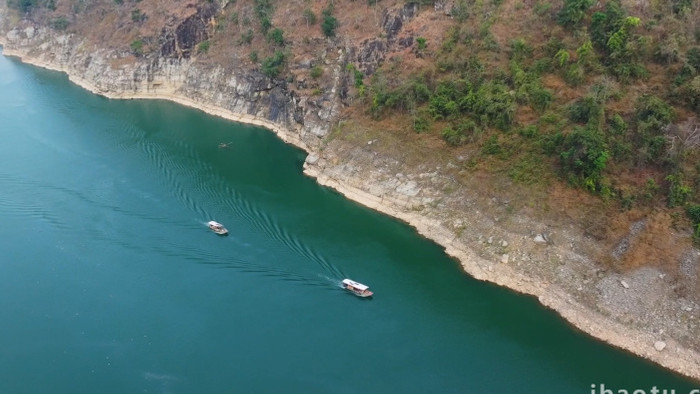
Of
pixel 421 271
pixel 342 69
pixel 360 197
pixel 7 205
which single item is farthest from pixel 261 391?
pixel 342 69

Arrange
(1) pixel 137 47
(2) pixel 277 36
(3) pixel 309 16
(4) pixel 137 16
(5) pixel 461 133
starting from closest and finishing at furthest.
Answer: (5) pixel 461 133 → (3) pixel 309 16 → (2) pixel 277 36 → (1) pixel 137 47 → (4) pixel 137 16

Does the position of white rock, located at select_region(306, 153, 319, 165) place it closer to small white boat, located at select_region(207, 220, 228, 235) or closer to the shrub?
the shrub

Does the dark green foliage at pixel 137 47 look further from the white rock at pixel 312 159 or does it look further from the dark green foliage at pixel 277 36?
the white rock at pixel 312 159

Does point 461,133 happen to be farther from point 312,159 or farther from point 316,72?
point 316,72

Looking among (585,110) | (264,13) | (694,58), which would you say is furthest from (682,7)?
(264,13)

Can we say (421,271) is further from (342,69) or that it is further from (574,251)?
(342,69)

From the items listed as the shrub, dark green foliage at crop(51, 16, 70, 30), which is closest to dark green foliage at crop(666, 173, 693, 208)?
the shrub

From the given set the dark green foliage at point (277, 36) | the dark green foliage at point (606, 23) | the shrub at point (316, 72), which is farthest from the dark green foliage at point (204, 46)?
the dark green foliage at point (606, 23)

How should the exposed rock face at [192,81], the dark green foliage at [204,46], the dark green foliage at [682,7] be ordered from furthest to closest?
the dark green foliage at [204,46] < the exposed rock face at [192,81] < the dark green foliage at [682,7]
